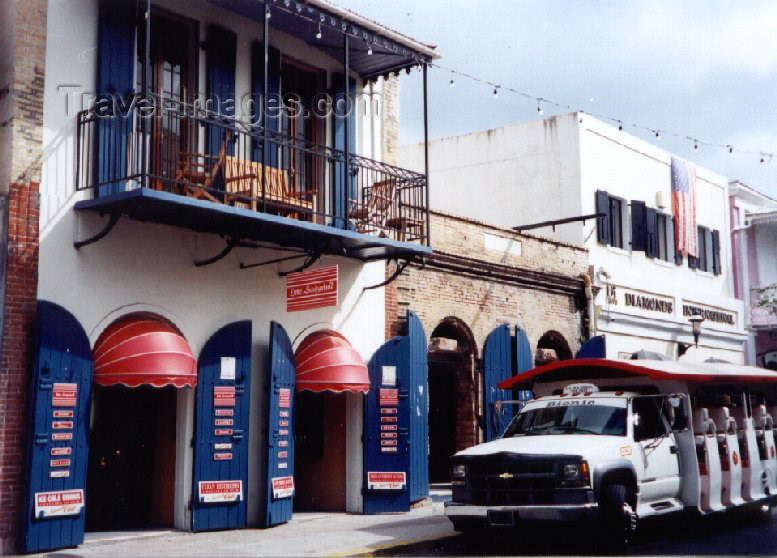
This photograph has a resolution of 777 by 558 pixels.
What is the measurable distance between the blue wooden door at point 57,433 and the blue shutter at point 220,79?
3.53m

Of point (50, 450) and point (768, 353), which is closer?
point (50, 450)

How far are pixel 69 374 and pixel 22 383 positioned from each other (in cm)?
53

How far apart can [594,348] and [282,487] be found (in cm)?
955

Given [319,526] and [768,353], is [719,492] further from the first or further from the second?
[768,353]

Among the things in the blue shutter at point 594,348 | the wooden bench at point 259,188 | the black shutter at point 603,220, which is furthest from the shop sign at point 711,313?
the wooden bench at point 259,188

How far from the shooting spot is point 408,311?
1619 cm

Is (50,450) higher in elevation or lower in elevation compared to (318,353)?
lower

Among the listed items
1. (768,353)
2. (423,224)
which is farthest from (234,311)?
(768,353)

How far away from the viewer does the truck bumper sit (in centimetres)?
1057

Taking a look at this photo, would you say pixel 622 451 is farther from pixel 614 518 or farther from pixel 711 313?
pixel 711 313

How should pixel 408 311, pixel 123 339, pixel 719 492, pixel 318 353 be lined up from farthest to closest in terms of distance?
pixel 408 311
pixel 318 353
pixel 719 492
pixel 123 339

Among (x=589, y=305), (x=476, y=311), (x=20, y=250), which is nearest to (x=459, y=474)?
(x=20, y=250)

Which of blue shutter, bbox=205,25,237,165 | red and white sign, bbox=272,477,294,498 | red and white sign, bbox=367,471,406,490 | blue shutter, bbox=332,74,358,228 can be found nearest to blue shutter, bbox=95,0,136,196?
blue shutter, bbox=205,25,237,165

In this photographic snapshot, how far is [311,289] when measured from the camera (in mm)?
13742
